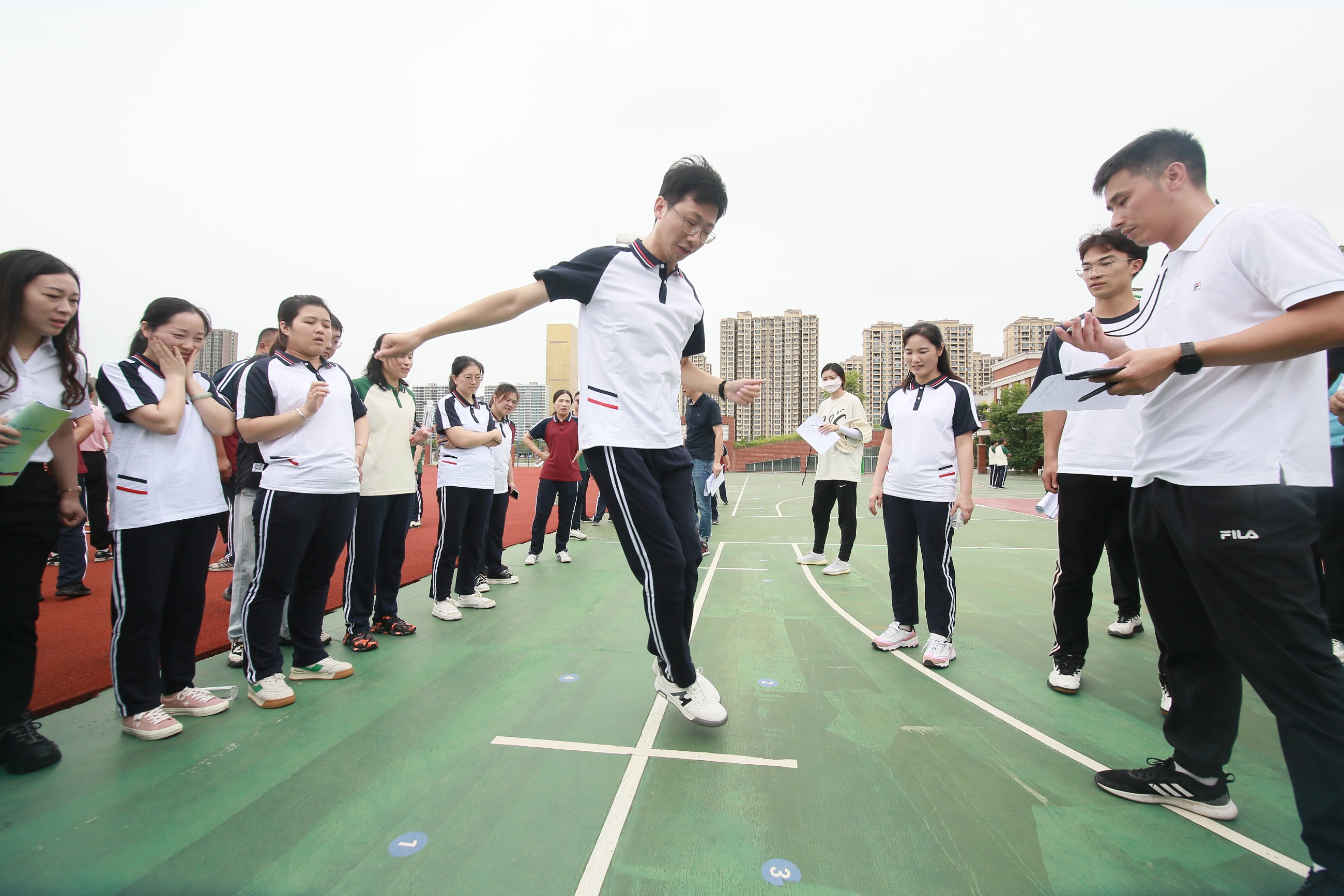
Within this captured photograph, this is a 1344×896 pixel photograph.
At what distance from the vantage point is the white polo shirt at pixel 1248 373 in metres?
1.43

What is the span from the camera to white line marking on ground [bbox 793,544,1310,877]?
1600 millimetres

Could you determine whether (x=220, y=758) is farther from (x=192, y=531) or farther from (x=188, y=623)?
(x=192, y=531)

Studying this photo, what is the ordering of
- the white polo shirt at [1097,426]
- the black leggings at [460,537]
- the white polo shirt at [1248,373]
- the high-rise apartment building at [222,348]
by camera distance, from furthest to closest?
the high-rise apartment building at [222,348], the black leggings at [460,537], the white polo shirt at [1097,426], the white polo shirt at [1248,373]

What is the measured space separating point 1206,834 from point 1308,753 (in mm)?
552

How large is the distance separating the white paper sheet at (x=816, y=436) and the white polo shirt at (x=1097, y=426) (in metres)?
2.39

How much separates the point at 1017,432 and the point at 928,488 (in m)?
36.4

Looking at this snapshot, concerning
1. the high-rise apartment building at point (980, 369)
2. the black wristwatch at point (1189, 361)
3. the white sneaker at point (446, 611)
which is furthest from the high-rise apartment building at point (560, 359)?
the high-rise apartment building at point (980, 369)

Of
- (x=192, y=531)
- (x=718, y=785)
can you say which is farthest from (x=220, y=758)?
(x=718, y=785)

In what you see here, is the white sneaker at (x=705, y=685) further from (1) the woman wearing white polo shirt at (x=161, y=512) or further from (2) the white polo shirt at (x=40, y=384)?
(2) the white polo shirt at (x=40, y=384)

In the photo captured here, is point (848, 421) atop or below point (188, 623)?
atop

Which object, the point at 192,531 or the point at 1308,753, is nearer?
the point at 1308,753

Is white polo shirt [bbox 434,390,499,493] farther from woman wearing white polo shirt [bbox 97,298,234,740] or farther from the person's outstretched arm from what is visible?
the person's outstretched arm

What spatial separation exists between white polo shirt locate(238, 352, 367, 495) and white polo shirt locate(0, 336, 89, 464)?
59 centimetres

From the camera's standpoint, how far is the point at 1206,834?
1719mm
